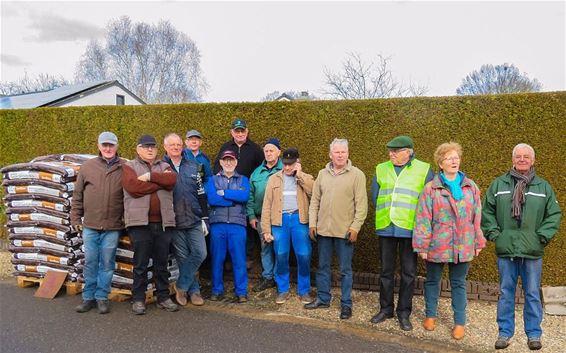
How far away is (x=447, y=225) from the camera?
4.14m

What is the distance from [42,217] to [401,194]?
4.46 meters

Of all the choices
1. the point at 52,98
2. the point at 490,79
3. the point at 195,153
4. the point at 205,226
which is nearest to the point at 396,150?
the point at 205,226

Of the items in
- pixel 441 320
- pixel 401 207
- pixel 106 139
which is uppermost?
pixel 106 139

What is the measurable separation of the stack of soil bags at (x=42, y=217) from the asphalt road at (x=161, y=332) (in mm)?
637

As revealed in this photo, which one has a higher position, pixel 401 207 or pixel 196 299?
pixel 401 207

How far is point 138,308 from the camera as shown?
4.77 m

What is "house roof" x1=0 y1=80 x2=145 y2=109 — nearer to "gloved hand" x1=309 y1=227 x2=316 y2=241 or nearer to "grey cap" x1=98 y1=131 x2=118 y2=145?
"grey cap" x1=98 y1=131 x2=118 y2=145

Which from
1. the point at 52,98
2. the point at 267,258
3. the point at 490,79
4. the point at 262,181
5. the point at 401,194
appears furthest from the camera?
the point at 490,79

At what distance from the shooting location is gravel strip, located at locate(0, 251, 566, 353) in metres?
4.24

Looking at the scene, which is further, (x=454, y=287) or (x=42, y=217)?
(x=42, y=217)

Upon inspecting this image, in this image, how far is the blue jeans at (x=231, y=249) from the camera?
525 centimetres

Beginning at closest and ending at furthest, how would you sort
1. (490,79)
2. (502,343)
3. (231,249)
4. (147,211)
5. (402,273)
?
(502,343) < (402,273) < (147,211) < (231,249) < (490,79)

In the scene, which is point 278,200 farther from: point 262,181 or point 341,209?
point 341,209

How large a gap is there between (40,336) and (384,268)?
3.54 m
